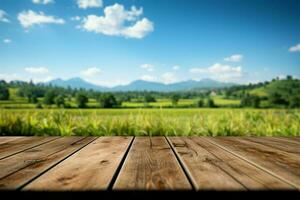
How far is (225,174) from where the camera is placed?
919 mm

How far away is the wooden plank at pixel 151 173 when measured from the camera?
2.54 ft

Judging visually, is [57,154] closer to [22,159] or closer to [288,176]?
[22,159]

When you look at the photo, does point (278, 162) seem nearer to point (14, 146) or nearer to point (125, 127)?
point (14, 146)

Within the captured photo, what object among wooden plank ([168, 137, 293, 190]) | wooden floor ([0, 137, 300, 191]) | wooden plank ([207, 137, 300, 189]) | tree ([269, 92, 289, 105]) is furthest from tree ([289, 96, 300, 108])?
wooden plank ([168, 137, 293, 190])

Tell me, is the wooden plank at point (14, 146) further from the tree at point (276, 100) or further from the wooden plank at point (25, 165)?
the tree at point (276, 100)

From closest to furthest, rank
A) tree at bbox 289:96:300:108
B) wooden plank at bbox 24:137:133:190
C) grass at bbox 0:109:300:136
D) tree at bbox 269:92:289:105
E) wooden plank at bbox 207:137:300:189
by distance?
wooden plank at bbox 24:137:133:190 → wooden plank at bbox 207:137:300:189 → grass at bbox 0:109:300:136 → tree at bbox 289:96:300:108 → tree at bbox 269:92:289:105

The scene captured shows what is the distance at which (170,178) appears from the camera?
86 centimetres

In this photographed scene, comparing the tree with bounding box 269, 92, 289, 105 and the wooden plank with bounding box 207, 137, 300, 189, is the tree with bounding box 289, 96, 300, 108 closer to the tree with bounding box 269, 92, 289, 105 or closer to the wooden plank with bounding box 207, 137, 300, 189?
the tree with bounding box 269, 92, 289, 105

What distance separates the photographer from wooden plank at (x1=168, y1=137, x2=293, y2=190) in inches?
30.5

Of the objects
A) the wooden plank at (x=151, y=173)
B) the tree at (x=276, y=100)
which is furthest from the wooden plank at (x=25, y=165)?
the tree at (x=276, y=100)

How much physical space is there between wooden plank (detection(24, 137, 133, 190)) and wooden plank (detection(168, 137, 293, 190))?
296 millimetres

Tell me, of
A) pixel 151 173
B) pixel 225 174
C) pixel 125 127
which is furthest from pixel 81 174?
pixel 125 127

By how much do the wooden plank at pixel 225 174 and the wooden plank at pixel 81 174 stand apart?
30cm
